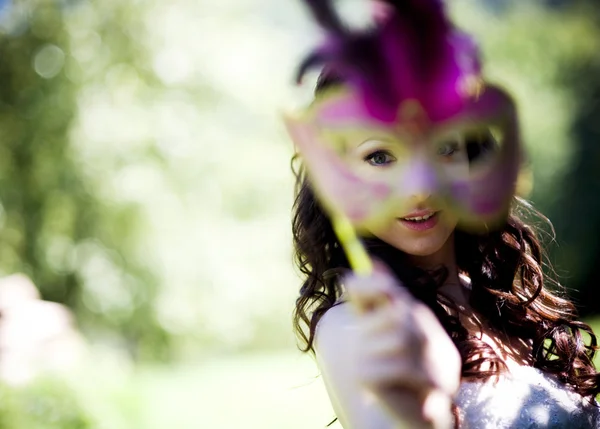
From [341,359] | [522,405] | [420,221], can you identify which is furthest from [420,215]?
[522,405]

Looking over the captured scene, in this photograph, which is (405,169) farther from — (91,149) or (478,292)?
(91,149)

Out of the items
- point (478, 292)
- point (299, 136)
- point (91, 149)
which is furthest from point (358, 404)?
point (91, 149)

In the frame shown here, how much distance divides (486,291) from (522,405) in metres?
0.31

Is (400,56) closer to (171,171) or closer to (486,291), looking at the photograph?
(486,291)

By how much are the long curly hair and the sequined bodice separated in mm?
35

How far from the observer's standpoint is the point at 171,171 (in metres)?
8.82

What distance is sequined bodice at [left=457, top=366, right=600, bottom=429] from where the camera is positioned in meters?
1.39

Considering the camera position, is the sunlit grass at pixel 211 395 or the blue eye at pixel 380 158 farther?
the sunlit grass at pixel 211 395

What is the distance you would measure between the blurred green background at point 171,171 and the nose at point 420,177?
6.69m

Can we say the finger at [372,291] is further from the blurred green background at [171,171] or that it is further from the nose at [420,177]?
the blurred green background at [171,171]

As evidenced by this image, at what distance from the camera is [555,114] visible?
966 centimetres

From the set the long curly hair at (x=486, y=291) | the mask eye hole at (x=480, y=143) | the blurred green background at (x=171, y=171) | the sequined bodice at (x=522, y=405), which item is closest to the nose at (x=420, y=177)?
the mask eye hole at (x=480, y=143)

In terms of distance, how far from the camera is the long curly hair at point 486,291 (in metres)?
1.46

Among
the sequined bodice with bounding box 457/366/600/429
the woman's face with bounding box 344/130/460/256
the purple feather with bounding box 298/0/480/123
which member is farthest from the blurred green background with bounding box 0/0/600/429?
the purple feather with bounding box 298/0/480/123
